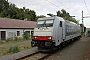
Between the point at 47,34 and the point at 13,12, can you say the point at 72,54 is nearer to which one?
the point at 47,34

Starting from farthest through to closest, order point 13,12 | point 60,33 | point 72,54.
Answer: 1. point 13,12
2. point 60,33
3. point 72,54

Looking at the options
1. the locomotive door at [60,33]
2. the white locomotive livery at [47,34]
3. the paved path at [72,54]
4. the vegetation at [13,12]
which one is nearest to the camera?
the paved path at [72,54]

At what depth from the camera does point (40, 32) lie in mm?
14859

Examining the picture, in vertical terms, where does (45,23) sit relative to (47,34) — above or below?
above

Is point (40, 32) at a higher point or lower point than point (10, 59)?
higher

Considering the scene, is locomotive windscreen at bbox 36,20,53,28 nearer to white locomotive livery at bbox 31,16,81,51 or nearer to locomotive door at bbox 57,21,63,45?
white locomotive livery at bbox 31,16,81,51

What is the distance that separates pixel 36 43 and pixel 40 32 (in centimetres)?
100

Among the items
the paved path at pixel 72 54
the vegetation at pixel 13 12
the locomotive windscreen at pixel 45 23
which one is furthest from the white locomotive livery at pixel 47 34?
the vegetation at pixel 13 12

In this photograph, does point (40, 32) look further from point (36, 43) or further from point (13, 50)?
point (13, 50)

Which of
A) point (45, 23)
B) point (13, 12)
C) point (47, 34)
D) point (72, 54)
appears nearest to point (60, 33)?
point (45, 23)

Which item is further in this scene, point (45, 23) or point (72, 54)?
point (45, 23)

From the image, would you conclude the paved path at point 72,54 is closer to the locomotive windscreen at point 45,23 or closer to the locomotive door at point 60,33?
the locomotive door at point 60,33

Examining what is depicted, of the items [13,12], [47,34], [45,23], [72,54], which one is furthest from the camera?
[13,12]

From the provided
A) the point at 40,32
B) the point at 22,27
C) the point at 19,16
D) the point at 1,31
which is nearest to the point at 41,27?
the point at 40,32
